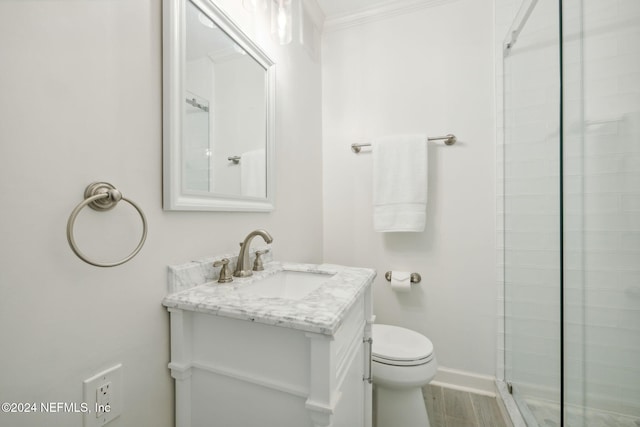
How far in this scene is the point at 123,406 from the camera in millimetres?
→ 673

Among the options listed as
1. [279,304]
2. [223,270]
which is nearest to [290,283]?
[223,270]

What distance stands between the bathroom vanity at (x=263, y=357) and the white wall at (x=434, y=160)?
100 cm

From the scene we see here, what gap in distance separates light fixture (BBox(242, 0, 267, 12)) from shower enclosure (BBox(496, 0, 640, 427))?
3.94ft

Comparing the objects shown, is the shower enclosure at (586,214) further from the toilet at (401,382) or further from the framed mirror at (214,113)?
the framed mirror at (214,113)

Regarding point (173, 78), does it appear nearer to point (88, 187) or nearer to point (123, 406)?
point (88, 187)

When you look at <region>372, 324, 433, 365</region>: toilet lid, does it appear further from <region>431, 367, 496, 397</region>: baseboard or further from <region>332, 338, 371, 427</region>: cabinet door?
<region>431, 367, 496, 397</region>: baseboard

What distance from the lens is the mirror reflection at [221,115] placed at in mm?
875

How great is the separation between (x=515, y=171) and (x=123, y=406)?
1.84m

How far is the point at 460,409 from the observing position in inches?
57.5

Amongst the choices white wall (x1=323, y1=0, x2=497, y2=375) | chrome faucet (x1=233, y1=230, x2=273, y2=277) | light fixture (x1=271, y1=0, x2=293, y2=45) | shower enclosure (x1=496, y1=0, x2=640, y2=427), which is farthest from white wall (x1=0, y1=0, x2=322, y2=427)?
shower enclosure (x1=496, y1=0, x2=640, y2=427)

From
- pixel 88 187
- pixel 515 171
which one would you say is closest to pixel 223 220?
pixel 88 187

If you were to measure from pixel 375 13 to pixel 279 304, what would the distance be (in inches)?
77.3

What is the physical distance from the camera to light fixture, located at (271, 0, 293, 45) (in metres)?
1.20

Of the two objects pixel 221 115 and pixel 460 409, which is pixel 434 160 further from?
pixel 460 409
